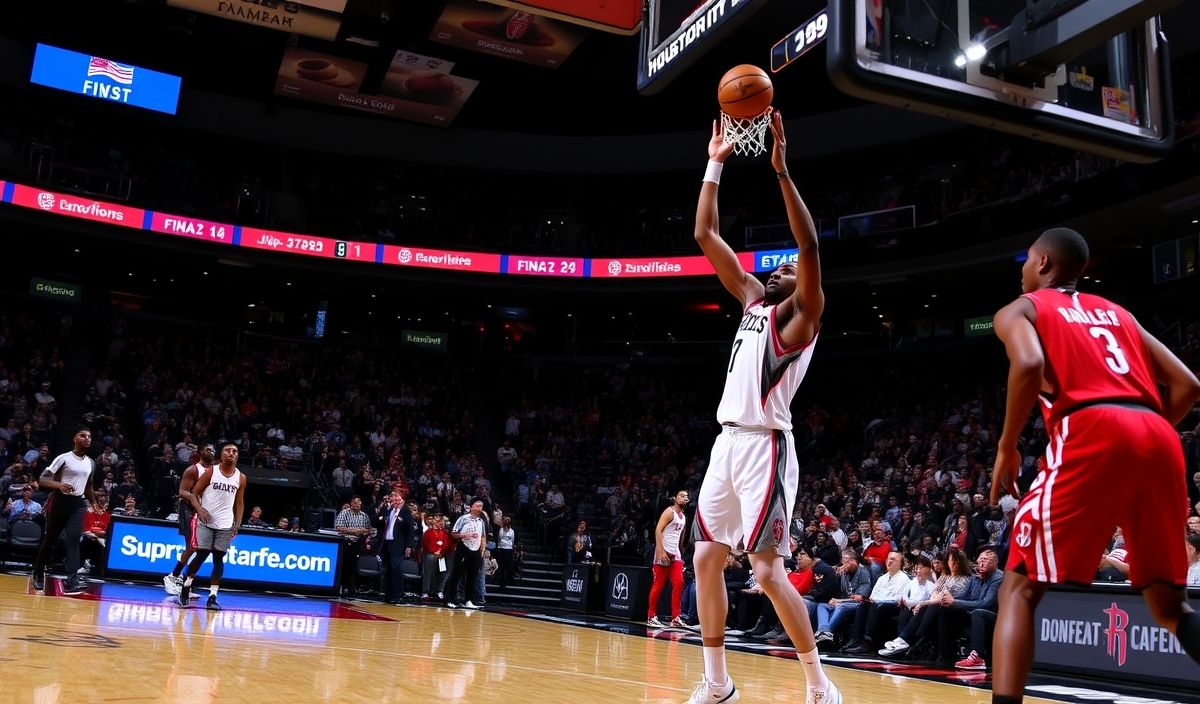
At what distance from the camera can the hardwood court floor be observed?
432cm

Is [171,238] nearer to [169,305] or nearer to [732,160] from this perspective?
[169,305]

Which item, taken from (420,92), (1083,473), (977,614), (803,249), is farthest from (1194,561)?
(420,92)

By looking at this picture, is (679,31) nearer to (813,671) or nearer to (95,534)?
(813,671)

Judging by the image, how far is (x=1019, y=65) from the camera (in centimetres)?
506

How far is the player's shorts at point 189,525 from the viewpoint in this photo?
10428mm

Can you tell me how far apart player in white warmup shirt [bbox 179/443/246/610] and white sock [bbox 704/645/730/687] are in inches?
270

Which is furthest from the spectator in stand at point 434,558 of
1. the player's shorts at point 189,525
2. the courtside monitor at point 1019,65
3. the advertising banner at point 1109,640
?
the courtside monitor at point 1019,65

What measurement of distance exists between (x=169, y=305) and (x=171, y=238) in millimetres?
4669

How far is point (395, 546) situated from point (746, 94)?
11.9 m

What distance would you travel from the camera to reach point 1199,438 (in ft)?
43.6

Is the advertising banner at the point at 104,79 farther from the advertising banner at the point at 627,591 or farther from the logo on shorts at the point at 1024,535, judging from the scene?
the logo on shorts at the point at 1024,535

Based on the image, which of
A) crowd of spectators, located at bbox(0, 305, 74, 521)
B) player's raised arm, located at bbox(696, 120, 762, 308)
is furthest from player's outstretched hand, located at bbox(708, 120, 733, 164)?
crowd of spectators, located at bbox(0, 305, 74, 521)

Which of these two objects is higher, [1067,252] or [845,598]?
[1067,252]

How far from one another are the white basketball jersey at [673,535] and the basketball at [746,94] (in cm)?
944
